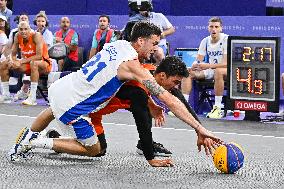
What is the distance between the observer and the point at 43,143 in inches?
242

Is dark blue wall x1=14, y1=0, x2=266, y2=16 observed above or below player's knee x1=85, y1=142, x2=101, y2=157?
above

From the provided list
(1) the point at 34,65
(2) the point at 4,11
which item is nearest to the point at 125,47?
(1) the point at 34,65

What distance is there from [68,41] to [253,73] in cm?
428

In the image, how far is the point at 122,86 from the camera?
5.97 meters

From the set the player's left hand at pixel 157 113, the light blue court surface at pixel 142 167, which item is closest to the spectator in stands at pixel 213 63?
the light blue court surface at pixel 142 167

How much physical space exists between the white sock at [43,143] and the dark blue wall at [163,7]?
7740mm

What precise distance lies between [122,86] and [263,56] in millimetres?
4552

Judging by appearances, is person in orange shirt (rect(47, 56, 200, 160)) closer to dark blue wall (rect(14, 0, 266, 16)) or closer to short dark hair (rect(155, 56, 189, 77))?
short dark hair (rect(155, 56, 189, 77))

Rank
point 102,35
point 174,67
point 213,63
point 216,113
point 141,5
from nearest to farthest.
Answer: point 174,67 < point 216,113 < point 213,63 < point 141,5 < point 102,35

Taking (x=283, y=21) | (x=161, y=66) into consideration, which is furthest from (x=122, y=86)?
(x=283, y=21)

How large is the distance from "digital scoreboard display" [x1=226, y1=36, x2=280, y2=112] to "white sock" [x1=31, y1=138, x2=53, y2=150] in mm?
4614

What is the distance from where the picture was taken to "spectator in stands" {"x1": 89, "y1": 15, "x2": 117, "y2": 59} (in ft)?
41.8

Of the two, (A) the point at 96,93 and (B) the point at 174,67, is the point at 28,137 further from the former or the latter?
(B) the point at 174,67

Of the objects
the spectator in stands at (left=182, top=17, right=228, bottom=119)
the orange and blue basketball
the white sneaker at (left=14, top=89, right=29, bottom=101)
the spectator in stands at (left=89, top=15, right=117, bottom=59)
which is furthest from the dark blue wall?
the orange and blue basketball
